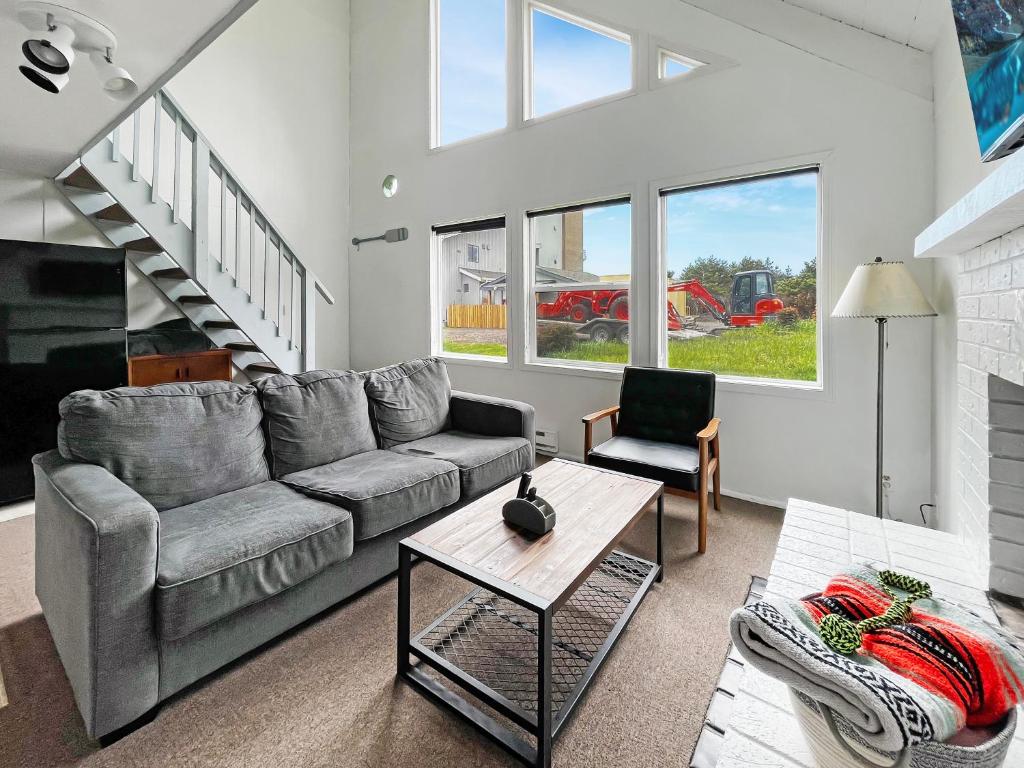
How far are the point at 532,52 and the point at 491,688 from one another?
4553 mm

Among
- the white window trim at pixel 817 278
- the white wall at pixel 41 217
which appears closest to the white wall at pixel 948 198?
the white window trim at pixel 817 278

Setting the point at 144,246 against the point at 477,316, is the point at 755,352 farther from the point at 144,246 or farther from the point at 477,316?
the point at 144,246

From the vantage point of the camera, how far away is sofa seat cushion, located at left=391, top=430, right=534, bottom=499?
2473mm

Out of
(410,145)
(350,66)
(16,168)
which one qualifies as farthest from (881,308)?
(350,66)

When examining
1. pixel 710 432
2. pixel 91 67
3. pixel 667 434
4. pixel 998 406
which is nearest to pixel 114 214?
pixel 91 67

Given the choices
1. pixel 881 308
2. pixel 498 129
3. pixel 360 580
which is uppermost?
pixel 498 129

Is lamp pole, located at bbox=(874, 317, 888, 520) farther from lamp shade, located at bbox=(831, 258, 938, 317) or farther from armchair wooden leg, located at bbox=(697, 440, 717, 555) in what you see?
armchair wooden leg, located at bbox=(697, 440, 717, 555)

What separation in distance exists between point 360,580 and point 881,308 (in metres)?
2.65

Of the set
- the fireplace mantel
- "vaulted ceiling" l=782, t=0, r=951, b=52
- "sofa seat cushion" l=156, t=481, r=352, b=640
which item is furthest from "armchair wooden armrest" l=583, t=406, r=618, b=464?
"vaulted ceiling" l=782, t=0, r=951, b=52

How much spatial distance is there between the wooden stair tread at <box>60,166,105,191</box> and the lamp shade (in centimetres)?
449

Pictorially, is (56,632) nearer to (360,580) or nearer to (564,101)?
(360,580)

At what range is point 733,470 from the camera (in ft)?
10.6

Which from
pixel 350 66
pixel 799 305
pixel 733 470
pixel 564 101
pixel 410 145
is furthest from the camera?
pixel 350 66

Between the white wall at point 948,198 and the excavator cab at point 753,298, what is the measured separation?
31.6 inches
